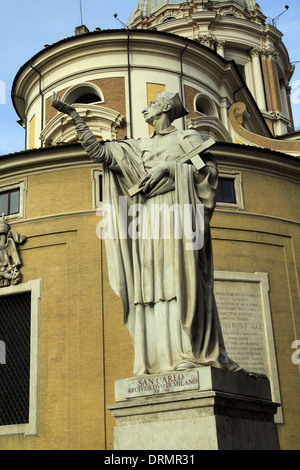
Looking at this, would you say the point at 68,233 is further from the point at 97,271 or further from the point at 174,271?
the point at 174,271

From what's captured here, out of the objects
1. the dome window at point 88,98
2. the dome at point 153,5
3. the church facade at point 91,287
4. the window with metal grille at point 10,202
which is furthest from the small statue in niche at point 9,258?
the dome at point 153,5

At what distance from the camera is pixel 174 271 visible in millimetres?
5789

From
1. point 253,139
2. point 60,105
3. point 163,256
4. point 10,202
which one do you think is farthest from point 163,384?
point 253,139

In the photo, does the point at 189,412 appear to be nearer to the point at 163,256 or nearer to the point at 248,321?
the point at 163,256

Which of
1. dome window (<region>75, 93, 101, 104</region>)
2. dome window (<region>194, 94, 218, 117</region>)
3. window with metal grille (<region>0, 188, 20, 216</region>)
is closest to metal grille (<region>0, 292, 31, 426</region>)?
window with metal grille (<region>0, 188, 20, 216</region>)

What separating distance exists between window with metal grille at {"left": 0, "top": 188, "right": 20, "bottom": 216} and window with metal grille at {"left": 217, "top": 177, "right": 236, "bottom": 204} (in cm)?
577

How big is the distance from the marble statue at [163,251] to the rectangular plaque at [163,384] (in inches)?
4.8

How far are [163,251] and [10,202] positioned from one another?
1373 centimetres

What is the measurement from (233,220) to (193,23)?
25876 mm

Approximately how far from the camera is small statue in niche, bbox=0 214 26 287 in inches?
712

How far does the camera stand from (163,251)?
234 inches

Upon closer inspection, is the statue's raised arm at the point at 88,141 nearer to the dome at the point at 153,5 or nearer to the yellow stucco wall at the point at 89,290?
the yellow stucco wall at the point at 89,290

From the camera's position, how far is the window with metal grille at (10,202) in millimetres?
18891
